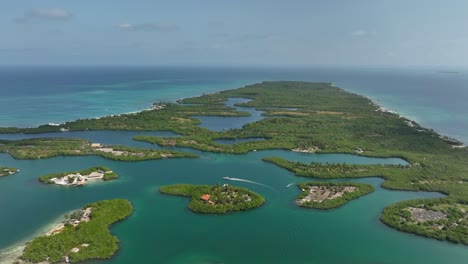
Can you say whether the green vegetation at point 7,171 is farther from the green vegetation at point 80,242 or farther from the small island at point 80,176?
the green vegetation at point 80,242

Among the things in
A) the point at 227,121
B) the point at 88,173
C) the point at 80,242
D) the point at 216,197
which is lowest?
the point at 80,242

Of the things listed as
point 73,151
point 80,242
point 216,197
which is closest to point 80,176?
point 73,151

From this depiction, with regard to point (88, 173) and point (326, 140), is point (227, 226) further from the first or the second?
point (326, 140)

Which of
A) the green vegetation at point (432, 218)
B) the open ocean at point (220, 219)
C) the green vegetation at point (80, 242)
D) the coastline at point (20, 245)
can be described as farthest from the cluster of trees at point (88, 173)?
the green vegetation at point (432, 218)

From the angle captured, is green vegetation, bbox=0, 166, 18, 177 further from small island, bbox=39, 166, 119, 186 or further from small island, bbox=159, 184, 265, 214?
small island, bbox=159, 184, 265, 214

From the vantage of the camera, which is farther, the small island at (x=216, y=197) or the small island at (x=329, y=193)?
the small island at (x=329, y=193)

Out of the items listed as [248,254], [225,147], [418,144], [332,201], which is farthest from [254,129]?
[248,254]
